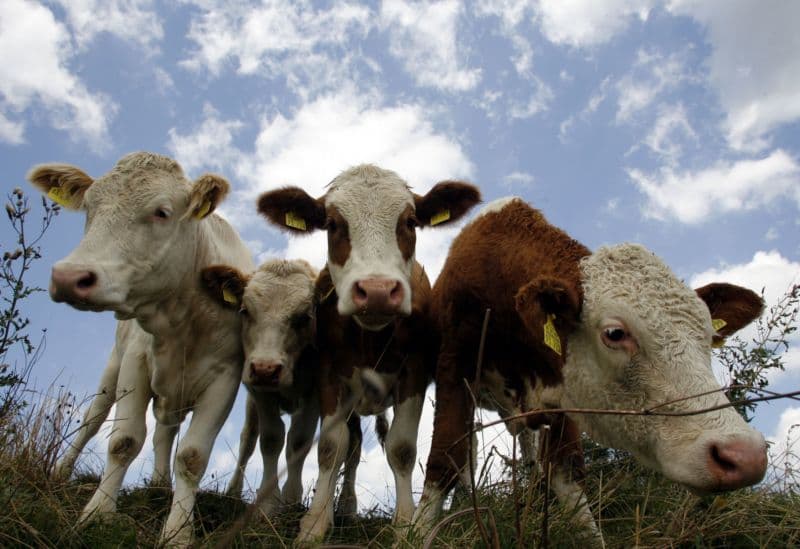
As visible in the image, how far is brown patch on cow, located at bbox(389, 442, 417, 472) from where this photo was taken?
18.1 ft

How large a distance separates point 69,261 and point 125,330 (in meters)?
2.25

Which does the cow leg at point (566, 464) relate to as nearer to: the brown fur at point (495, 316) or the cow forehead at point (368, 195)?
the brown fur at point (495, 316)

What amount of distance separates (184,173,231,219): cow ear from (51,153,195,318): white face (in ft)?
0.27

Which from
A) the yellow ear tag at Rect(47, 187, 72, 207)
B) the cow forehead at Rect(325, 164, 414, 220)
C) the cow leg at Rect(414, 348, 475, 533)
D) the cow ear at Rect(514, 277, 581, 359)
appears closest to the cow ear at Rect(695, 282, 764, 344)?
the cow ear at Rect(514, 277, 581, 359)

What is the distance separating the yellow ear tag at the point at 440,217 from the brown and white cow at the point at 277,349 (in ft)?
4.07

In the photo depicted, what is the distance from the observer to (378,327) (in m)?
4.97

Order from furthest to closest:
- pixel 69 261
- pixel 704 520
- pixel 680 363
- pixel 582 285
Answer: pixel 69 261 → pixel 582 285 → pixel 704 520 → pixel 680 363

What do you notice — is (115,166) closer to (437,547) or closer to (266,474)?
(266,474)

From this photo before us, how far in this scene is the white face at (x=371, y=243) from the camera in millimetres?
4688

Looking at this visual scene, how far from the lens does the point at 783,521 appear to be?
4137 mm

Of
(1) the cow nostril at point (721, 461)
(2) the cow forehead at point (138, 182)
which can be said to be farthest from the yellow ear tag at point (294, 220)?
(1) the cow nostril at point (721, 461)

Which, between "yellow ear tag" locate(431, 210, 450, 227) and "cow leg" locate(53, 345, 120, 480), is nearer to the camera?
"yellow ear tag" locate(431, 210, 450, 227)

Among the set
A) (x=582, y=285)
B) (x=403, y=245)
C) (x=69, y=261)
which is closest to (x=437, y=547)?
(x=582, y=285)

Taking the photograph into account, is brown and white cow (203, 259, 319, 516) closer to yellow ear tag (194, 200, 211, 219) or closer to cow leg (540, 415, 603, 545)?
yellow ear tag (194, 200, 211, 219)
